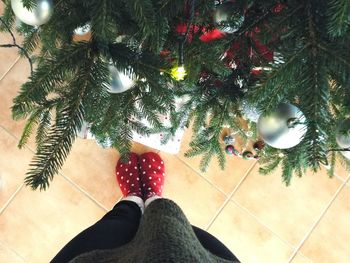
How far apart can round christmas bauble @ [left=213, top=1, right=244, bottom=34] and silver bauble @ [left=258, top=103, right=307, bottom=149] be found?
0.16 metres

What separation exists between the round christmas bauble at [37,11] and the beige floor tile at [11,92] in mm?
861

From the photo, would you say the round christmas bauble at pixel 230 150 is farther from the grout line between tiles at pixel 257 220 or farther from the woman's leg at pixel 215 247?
the woman's leg at pixel 215 247

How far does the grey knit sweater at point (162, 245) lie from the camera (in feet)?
1.87

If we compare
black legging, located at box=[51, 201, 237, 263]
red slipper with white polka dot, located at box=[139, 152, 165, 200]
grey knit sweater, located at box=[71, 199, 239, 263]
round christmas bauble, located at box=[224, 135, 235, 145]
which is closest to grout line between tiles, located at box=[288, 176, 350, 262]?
round christmas bauble, located at box=[224, 135, 235, 145]

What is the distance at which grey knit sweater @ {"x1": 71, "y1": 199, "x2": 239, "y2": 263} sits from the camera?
570 mm

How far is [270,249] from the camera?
4.78ft

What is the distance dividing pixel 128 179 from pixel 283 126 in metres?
0.87

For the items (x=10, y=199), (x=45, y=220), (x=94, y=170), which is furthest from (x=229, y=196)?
(x=10, y=199)

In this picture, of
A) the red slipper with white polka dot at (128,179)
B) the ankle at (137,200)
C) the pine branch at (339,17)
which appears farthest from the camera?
the red slipper with white polka dot at (128,179)

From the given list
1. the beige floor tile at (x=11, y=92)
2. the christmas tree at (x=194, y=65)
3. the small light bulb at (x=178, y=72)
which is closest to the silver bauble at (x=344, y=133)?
the christmas tree at (x=194, y=65)

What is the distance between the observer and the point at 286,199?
4.85 feet

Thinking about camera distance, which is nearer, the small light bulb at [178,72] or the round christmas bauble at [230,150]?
the small light bulb at [178,72]

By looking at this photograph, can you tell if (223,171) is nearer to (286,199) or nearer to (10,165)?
(286,199)

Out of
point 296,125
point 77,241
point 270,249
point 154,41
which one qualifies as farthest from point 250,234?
point 154,41
